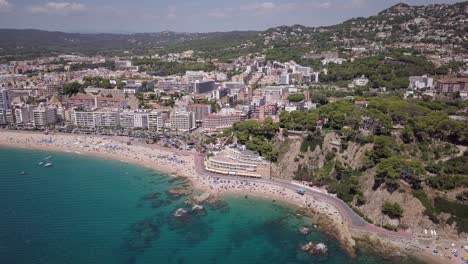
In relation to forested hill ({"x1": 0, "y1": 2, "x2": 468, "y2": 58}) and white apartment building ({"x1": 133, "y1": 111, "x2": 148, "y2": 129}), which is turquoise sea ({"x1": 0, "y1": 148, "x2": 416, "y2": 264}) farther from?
forested hill ({"x1": 0, "y1": 2, "x2": 468, "y2": 58})

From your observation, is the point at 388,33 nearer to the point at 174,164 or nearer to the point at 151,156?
the point at 151,156

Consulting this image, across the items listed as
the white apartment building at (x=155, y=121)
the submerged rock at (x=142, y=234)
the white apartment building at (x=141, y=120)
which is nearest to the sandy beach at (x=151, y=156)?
the white apartment building at (x=141, y=120)

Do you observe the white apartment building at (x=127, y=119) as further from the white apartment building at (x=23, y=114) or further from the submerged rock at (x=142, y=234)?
the submerged rock at (x=142, y=234)

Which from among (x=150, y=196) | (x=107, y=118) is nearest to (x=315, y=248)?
(x=150, y=196)

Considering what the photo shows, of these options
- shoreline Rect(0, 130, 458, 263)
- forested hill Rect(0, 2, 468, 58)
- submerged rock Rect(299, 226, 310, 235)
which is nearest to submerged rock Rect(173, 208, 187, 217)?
shoreline Rect(0, 130, 458, 263)

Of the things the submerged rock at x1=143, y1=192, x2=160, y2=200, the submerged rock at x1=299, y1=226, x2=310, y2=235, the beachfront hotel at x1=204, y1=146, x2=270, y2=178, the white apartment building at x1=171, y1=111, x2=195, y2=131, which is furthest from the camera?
the white apartment building at x1=171, y1=111, x2=195, y2=131

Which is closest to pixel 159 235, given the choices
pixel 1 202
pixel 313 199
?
pixel 313 199

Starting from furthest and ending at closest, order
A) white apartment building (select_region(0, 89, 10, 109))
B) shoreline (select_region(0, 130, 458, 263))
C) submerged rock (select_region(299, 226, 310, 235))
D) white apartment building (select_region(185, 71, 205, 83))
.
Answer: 1. white apartment building (select_region(185, 71, 205, 83))
2. white apartment building (select_region(0, 89, 10, 109))
3. shoreline (select_region(0, 130, 458, 263))
4. submerged rock (select_region(299, 226, 310, 235))
